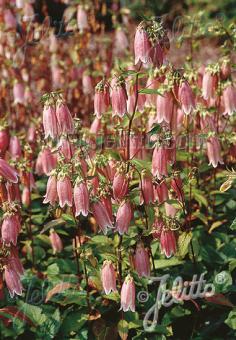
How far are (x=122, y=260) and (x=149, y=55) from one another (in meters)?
1.02

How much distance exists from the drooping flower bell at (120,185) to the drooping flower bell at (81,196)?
0.51 feet

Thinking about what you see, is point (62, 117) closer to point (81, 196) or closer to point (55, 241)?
point (81, 196)

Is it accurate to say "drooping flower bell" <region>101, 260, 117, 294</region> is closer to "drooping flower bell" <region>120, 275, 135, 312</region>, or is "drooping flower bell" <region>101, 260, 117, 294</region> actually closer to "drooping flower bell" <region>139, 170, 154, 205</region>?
"drooping flower bell" <region>120, 275, 135, 312</region>

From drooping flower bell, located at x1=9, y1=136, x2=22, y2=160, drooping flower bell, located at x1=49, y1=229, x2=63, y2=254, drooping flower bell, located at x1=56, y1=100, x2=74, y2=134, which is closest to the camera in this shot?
drooping flower bell, located at x1=56, y1=100, x2=74, y2=134

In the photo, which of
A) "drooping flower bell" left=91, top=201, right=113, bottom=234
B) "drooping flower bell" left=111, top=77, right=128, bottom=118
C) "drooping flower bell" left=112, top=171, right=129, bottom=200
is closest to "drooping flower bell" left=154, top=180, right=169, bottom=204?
"drooping flower bell" left=112, top=171, right=129, bottom=200

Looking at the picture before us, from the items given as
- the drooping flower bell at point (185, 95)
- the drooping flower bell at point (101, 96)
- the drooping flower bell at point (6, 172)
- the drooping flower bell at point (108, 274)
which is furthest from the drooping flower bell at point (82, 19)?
the drooping flower bell at point (108, 274)

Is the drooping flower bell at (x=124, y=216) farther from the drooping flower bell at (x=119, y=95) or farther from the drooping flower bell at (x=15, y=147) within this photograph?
the drooping flower bell at (x=15, y=147)

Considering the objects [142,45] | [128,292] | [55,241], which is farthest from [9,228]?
[142,45]

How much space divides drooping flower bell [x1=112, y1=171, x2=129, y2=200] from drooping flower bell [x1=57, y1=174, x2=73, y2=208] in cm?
20

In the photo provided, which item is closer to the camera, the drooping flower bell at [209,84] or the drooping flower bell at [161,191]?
the drooping flower bell at [161,191]

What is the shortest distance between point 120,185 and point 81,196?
7.9 inches

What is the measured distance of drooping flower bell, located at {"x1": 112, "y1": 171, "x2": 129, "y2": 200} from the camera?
2486mm

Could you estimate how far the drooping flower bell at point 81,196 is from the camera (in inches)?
94.2

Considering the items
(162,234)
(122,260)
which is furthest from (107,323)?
(162,234)
